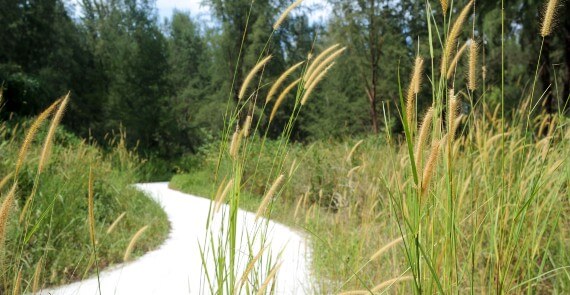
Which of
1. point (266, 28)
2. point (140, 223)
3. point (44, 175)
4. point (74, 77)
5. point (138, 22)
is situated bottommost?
point (140, 223)

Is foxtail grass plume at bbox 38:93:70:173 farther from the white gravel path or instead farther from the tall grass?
the white gravel path

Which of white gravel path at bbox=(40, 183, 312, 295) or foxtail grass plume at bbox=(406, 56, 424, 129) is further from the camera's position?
white gravel path at bbox=(40, 183, 312, 295)

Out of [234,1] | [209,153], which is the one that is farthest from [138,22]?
[209,153]

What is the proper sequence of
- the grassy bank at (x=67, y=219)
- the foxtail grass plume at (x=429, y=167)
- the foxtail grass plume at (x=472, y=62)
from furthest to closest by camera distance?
the grassy bank at (x=67, y=219)
the foxtail grass plume at (x=472, y=62)
the foxtail grass plume at (x=429, y=167)

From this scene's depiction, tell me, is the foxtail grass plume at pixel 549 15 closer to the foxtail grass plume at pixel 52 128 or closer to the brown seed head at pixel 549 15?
the brown seed head at pixel 549 15

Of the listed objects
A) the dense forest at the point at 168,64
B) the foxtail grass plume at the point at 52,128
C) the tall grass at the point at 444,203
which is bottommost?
the tall grass at the point at 444,203

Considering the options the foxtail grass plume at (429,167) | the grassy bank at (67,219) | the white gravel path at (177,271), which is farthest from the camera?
the grassy bank at (67,219)

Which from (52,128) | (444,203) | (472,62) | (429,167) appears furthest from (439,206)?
(52,128)

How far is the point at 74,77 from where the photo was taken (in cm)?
2341

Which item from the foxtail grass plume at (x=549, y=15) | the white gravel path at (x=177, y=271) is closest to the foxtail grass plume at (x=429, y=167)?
the foxtail grass plume at (x=549, y=15)

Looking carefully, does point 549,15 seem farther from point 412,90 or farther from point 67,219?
point 67,219

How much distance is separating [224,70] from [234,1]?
512 centimetres

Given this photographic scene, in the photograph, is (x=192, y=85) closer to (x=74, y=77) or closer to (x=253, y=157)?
(x=74, y=77)

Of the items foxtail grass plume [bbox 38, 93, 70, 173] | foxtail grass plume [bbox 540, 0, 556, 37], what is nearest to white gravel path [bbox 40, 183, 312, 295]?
foxtail grass plume [bbox 38, 93, 70, 173]
